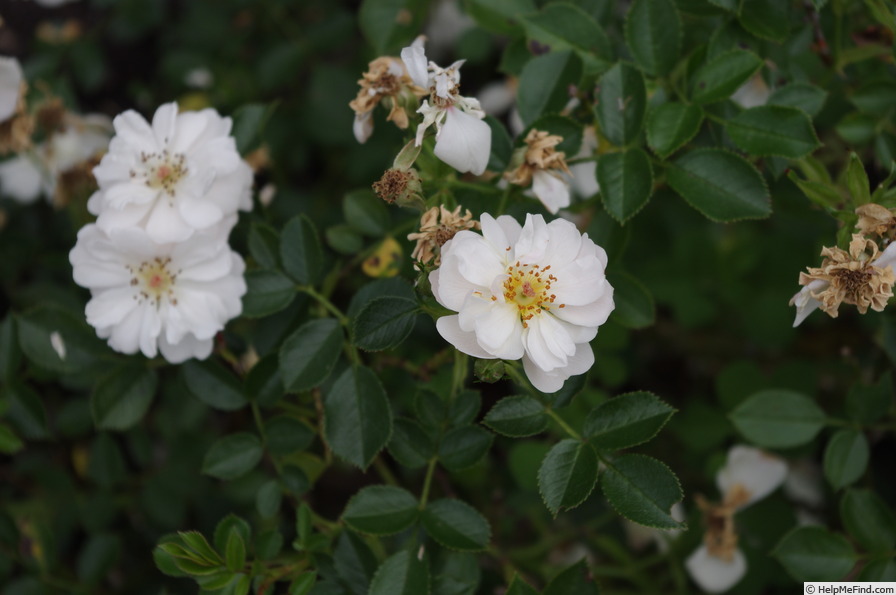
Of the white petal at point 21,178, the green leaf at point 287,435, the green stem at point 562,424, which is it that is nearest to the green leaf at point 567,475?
the green stem at point 562,424

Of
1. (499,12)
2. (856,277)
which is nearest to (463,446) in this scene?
(856,277)

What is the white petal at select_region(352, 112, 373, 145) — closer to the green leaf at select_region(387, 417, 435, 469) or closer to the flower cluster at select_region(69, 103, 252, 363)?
the flower cluster at select_region(69, 103, 252, 363)

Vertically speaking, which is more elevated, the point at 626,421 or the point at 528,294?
the point at 528,294

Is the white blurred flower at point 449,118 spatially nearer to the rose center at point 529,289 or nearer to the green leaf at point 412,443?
the rose center at point 529,289

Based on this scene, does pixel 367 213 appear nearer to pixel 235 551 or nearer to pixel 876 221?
pixel 235 551

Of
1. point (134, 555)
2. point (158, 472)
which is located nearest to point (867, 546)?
point (158, 472)
